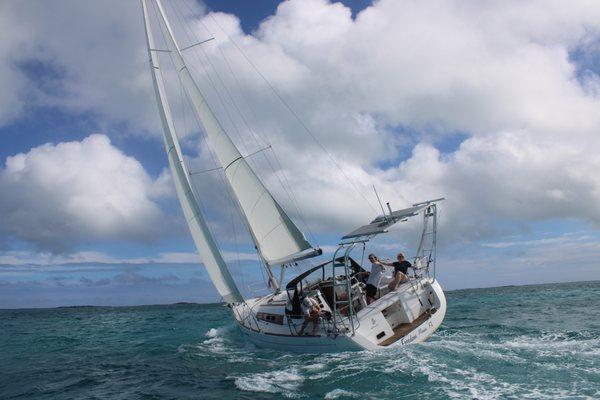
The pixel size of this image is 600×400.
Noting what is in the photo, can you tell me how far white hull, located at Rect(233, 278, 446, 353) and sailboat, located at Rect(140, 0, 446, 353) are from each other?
0.10 feet

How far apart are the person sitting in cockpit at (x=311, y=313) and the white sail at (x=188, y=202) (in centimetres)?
630

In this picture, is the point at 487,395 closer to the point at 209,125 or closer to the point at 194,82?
the point at 209,125

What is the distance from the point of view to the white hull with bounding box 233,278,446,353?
13758 millimetres

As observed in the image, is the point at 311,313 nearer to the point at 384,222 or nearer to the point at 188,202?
the point at 384,222

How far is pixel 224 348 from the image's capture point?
1952cm

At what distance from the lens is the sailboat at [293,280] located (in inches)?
561

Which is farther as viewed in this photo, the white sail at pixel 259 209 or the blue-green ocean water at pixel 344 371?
the white sail at pixel 259 209

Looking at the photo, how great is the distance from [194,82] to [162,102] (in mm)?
3301

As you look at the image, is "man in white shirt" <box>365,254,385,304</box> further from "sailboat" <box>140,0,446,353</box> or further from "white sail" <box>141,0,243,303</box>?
"white sail" <box>141,0,243,303</box>

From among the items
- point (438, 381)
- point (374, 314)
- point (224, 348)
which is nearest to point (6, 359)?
point (224, 348)

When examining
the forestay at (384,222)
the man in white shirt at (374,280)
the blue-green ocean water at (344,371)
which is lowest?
the blue-green ocean water at (344,371)

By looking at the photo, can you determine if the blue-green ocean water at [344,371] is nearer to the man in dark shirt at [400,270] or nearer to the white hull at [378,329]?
the white hull at [378,329]

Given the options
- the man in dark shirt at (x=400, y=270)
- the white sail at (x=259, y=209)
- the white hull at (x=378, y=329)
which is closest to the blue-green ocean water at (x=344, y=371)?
the white hull at (x=378, y=329)

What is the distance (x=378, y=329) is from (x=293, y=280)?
11.3 feet
